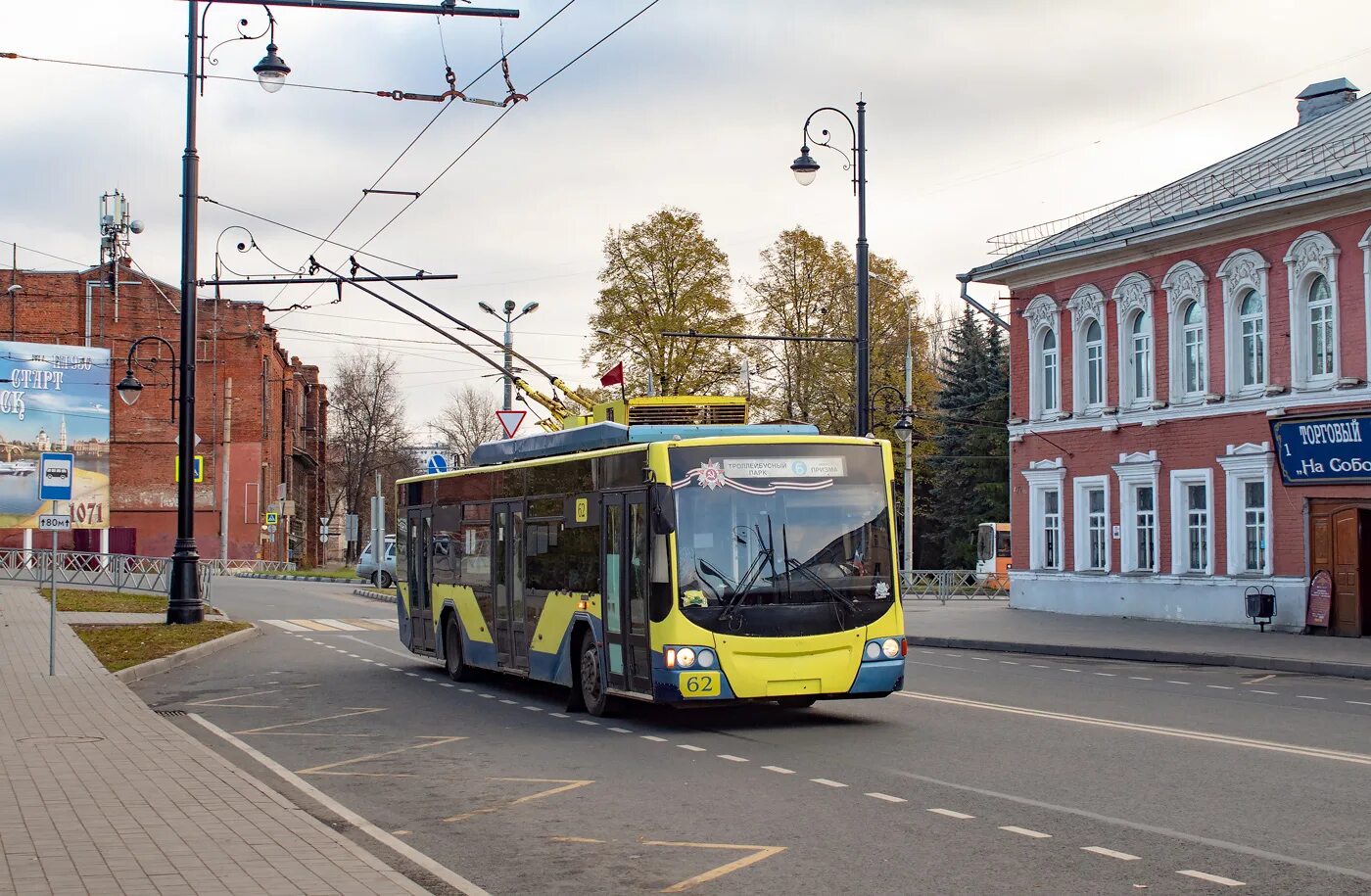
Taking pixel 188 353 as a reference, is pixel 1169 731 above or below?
below

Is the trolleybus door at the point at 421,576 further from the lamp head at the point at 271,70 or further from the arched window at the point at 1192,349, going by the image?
the arched window at the point at 1192,349

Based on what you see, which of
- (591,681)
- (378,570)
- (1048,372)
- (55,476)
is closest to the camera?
(591,681)

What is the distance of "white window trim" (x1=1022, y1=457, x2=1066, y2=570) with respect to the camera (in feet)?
122

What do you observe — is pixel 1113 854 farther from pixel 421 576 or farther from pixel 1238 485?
pixel 1238 485

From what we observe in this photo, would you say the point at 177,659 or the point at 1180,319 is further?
the point at 1180,319

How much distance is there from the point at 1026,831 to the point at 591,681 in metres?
7.42

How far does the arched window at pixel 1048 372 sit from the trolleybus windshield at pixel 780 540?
78.5 feet

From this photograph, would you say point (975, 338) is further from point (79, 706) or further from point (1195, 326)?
point (79, 706)

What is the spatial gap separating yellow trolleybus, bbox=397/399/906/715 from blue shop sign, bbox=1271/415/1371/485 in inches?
629

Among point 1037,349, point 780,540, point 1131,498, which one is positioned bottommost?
point 780,540

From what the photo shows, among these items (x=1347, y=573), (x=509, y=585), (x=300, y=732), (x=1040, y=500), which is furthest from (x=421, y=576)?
(x=1040, y=500)

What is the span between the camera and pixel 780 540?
46.9 ft

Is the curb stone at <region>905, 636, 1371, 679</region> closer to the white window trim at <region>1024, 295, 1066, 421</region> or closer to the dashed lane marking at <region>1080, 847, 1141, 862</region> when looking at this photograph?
the white window trim at <region>1024, 295, 1066, 421</region>

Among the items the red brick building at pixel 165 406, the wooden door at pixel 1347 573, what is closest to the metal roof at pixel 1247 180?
the wooden door at pixel 1347 573
